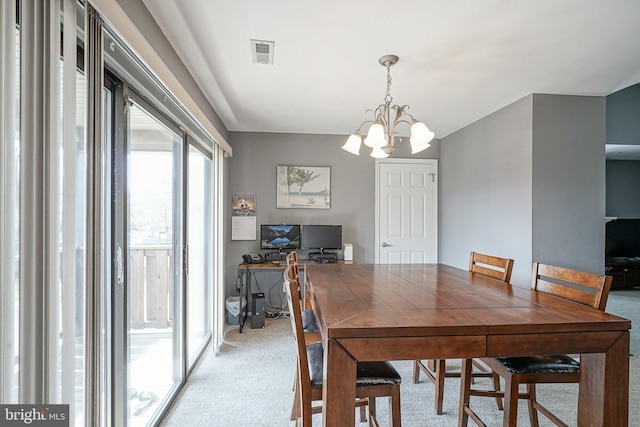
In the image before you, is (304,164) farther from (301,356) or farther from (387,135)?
(301,356)

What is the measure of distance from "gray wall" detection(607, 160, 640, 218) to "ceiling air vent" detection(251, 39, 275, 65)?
656 cm

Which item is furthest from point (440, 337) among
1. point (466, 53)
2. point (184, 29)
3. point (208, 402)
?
point (184, 29)

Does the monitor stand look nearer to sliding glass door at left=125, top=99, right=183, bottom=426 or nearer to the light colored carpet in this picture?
the light colored carpet

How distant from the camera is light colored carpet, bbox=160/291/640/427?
76.9 inches

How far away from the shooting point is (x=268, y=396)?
2207 millimetres

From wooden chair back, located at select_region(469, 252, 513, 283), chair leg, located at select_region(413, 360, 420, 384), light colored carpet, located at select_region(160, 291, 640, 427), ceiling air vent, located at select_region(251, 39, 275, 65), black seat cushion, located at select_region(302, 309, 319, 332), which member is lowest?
light colored carpet, located at select_region(160, 291, 640, 427)

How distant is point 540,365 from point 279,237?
2971mm

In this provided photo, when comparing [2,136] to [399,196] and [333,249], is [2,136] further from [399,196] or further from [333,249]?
[399,196]

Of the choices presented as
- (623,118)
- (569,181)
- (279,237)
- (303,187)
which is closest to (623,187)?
(623,118)

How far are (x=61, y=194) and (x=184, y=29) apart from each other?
138 centimetres

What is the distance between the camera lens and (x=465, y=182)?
3.87m

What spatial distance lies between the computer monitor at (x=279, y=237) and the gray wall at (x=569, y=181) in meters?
2.62

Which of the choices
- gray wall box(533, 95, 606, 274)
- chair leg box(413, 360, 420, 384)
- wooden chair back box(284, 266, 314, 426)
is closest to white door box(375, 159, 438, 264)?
gray wall box(533, 95, 606, 274)

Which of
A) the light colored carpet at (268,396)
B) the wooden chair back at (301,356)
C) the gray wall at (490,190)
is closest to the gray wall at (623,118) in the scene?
the gray wall at (490,190)
